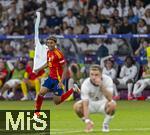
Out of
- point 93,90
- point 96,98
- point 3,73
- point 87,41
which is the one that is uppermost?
point 87,41

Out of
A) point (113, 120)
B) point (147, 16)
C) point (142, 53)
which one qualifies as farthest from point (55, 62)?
point (147, 16)

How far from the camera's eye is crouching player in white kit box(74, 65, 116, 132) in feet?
46.6

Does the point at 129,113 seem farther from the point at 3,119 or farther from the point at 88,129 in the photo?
the point at 88,129

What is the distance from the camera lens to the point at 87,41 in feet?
88.2

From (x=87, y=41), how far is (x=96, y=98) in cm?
1251

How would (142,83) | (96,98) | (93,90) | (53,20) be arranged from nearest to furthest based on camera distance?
(93,90) → (96,98) → (142,83) → (53,20)

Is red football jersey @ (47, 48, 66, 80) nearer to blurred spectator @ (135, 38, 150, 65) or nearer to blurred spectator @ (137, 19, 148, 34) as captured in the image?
blurred spectator @ (135, 38, 150, 65)

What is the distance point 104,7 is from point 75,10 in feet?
4.23

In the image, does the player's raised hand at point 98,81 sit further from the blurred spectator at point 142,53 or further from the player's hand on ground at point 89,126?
the blurred spectator at point 142,53

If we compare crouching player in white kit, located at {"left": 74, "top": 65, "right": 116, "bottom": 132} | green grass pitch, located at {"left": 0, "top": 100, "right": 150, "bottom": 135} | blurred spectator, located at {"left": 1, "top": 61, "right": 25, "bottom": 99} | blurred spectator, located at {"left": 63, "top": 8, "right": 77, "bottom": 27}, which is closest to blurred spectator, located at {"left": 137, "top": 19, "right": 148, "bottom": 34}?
blurred spectator, located at {"left": 63, "top": 8, "right": 77, "bottom": 27}

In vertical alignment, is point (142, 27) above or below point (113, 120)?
above

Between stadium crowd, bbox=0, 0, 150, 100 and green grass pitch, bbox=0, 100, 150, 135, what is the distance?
1408 millimetres

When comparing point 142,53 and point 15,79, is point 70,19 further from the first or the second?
point 142,53

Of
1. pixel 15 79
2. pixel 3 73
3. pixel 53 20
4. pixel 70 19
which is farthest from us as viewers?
pixel 53 20
